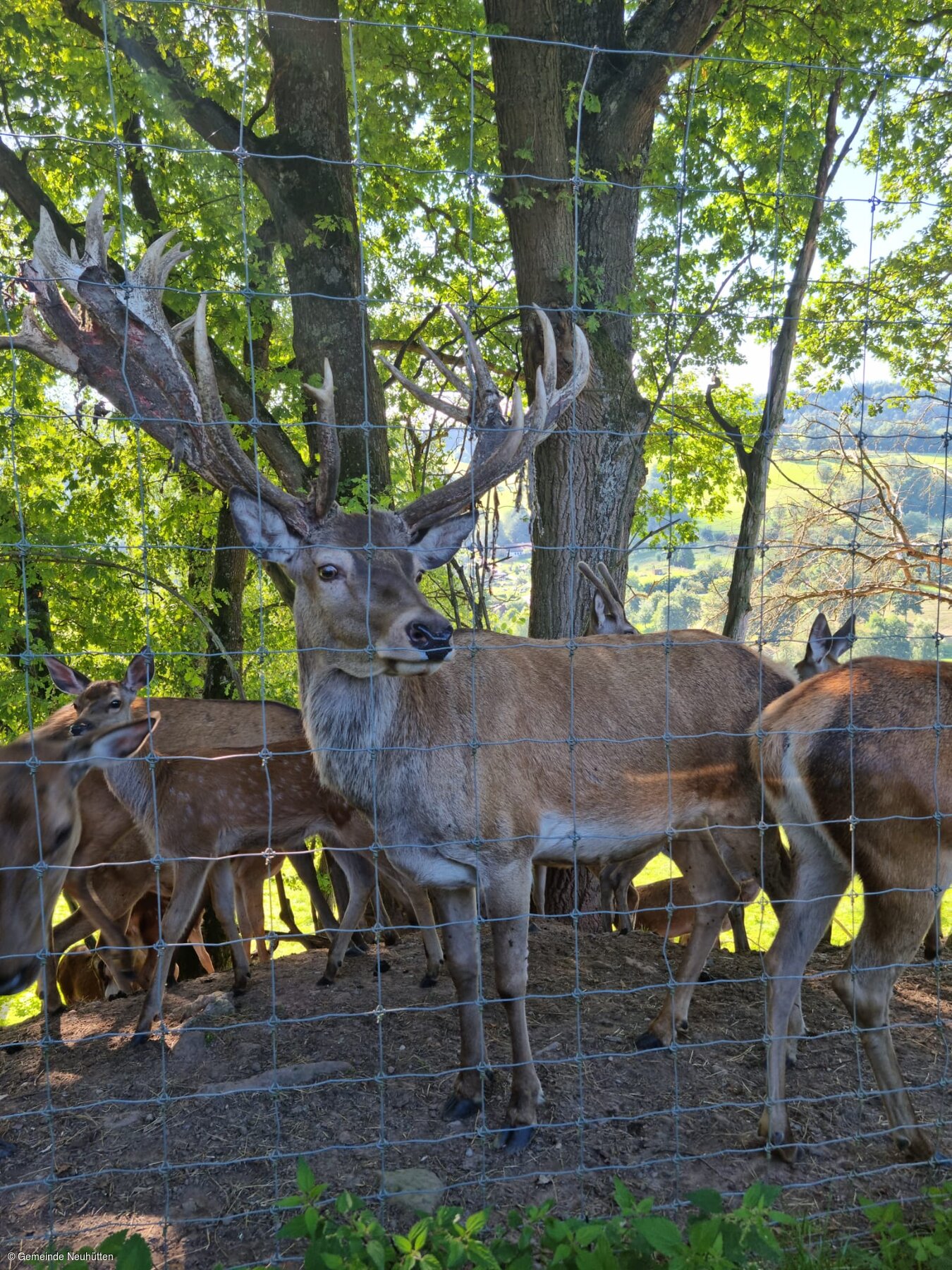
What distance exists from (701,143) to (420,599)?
598 cm

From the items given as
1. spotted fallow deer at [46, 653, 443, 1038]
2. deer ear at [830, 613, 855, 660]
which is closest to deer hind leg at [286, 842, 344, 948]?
spotted fallow deer at [46, 653, 443, 1038]

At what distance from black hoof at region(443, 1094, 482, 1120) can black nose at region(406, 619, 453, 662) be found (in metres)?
1.74

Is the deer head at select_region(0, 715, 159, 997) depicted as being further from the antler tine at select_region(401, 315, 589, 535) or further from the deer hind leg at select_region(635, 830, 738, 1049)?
the deer hind leg at select_region(635, 830, 738, 1049)

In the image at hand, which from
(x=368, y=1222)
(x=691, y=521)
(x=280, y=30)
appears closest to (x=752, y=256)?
(x=691, y=521)

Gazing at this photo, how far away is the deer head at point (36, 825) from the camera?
13.1 feet

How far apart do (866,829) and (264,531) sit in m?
2.43

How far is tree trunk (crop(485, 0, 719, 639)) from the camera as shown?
590cm

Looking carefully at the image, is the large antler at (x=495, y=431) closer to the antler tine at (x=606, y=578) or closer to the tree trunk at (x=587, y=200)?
the tree trunk at (x=587, y=200)

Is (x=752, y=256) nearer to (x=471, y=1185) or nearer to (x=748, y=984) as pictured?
(x=748, y=984)

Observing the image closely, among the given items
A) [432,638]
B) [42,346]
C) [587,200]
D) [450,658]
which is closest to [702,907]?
[450,658]

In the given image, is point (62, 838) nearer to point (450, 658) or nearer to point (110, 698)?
point (110, 698)

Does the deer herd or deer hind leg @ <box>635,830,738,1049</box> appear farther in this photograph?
deer hind leg @ <box>635,830,738,1049</box>

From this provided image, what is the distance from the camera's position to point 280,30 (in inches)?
253

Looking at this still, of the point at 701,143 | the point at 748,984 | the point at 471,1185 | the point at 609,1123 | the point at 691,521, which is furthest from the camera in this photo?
the point at 691,521
